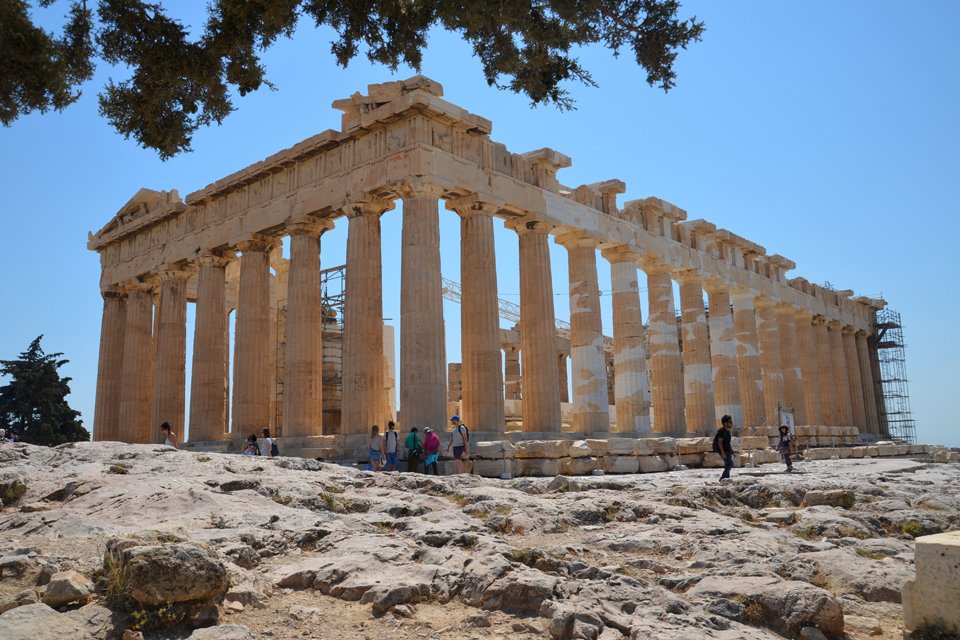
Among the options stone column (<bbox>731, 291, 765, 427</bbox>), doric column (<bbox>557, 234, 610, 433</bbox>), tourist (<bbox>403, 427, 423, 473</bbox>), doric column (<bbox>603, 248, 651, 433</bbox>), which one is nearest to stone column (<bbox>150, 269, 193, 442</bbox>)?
tourist (<bbox>403, 427, 423, 473</bbox>)

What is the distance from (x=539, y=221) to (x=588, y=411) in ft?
19.3

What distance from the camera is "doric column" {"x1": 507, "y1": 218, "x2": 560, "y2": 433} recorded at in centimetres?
2250

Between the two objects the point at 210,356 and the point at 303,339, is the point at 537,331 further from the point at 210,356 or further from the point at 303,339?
the point at 210,356

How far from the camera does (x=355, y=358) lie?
20.7 m

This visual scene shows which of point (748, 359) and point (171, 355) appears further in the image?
point (748, 359)

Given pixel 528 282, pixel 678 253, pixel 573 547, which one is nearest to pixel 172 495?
pixel 573 547

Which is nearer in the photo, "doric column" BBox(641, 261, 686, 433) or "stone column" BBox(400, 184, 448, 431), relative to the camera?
"stone column" BBox(400, 184, 448, 431)

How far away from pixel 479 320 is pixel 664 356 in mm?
9700

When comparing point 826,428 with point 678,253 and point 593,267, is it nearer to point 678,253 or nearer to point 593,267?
point 678,253

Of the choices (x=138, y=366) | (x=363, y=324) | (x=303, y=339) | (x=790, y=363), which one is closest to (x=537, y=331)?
(x=363, y=324)

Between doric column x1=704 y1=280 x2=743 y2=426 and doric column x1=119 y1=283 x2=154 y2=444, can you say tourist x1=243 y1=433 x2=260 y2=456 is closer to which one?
doric column x1=119 y1=283 x2=154 y2=444

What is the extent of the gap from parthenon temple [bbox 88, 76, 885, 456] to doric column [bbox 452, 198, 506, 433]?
0.16 feet

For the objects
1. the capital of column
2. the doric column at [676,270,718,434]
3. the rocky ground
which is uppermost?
the capital of column

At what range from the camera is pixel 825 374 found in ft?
128
